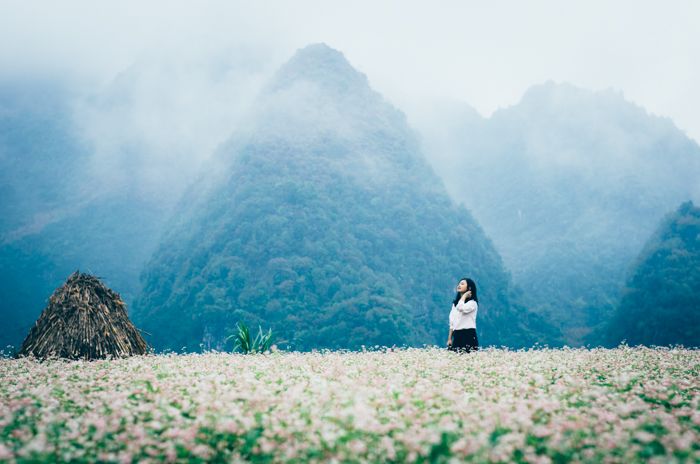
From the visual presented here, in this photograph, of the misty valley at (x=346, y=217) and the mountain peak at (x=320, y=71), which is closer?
the misty valley at (x=346, y=217)

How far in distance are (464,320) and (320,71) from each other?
78.0 m

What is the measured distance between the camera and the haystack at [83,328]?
9906 millimetres

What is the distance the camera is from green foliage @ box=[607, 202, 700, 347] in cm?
4584

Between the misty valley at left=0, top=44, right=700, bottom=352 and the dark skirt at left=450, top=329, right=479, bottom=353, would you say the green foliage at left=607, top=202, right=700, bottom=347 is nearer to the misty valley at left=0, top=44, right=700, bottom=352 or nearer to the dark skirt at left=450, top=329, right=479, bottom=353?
the misty valley at left=0, top=44, right=700, bottom=352

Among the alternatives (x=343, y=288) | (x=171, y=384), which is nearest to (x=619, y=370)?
(x=171, y=384)

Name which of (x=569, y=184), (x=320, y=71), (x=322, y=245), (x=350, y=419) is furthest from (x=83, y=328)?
(x=569, y=184)

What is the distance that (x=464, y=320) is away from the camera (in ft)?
32.5

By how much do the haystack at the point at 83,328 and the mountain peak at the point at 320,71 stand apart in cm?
7303

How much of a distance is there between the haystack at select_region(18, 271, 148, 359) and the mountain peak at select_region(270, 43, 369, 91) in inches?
2875

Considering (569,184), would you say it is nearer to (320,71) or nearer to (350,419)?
(320,71)

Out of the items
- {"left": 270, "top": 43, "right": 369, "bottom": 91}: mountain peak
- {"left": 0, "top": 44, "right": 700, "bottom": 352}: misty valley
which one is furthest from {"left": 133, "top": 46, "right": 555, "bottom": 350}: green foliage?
{"left": 270, "top": 43, "right": 369, "bottom": 91}: mountain peak

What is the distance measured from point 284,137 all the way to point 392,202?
734 inches

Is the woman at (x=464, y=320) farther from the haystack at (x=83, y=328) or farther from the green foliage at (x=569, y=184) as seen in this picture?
the green foliage at (x=569, y=184)

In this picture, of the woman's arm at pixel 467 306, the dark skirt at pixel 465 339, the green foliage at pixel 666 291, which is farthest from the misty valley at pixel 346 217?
Result: the woman's arm at pixel 467 306
